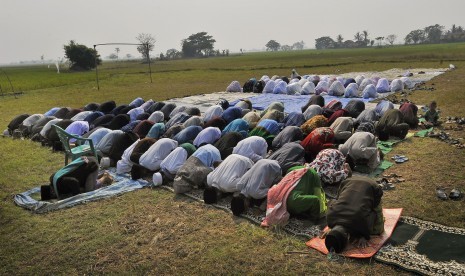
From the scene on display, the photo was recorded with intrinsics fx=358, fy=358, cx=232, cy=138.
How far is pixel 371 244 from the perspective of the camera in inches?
195

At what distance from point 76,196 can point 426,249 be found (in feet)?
20.4

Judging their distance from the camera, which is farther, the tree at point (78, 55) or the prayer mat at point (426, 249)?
the tree at point (78, 55)

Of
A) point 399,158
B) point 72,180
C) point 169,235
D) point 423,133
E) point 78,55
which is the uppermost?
point 78,55

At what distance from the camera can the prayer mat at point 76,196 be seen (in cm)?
684

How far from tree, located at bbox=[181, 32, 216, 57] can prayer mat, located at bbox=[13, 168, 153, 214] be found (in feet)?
416

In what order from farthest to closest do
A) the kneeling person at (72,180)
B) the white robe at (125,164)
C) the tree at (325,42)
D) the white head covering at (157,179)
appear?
the tree at (325,42)
the white robe at (125,164)
the white head covering at (157,179)
the kneeling person at (72,180)

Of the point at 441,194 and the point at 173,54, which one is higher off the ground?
the point at 173,54

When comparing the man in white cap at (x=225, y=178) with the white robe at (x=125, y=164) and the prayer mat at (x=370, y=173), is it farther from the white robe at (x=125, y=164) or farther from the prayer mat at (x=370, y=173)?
the white robe at (x=125, y=164)

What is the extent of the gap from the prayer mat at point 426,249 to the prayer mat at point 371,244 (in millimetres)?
68

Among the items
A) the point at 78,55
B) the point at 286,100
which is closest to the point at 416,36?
the point at 78,55

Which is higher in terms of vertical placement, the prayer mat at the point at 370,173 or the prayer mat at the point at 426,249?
the prayer mat at the point at 370,173

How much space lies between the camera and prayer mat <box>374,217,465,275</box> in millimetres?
4418

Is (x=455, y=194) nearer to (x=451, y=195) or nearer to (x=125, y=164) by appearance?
(x=451, y=195)

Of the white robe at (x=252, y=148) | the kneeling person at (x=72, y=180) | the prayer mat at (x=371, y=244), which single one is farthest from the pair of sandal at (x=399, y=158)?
the kneeling person at (x=72, y=180)
